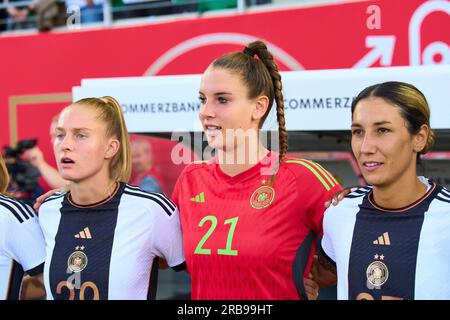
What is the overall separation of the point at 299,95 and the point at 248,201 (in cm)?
150

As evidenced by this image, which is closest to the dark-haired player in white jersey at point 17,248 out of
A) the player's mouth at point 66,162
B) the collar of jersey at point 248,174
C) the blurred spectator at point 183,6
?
the player's mouth at point 66,162

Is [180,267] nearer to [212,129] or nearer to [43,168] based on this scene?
[212,129]

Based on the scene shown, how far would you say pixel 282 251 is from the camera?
2600 mm

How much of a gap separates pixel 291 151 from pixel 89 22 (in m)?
2.97

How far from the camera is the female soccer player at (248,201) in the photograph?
2605mm

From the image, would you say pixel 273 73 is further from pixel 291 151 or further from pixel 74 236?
pixel 291 151

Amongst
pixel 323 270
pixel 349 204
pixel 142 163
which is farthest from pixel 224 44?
pixel 349 204

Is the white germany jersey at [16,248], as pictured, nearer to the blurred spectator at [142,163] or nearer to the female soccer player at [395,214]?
the female soccer player at [395,214]

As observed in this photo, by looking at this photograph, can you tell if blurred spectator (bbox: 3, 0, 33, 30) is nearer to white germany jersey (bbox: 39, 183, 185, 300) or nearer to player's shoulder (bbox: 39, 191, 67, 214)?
player's shoulder (bbox: 39, 191, 67, 214)

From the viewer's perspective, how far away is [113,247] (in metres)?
2.76

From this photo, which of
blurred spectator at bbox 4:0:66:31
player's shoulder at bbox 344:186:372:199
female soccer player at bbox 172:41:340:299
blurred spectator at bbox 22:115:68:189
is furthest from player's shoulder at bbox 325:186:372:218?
blurred spectator at bbox 4:0:66:31

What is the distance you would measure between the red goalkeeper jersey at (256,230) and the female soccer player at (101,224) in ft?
0.49

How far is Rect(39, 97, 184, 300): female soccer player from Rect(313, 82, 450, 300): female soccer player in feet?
2.41
